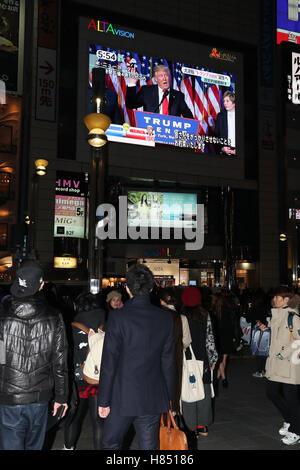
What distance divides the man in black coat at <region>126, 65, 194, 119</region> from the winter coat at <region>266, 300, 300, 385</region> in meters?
27.0

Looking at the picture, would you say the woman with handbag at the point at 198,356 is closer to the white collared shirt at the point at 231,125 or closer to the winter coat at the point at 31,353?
the winter coat at the point at 31,353

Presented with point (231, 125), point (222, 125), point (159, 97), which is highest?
point (159, 97)

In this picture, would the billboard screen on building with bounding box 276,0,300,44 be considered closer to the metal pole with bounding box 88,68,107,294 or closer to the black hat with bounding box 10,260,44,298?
the metal pole with bounding box 88,68,107,294

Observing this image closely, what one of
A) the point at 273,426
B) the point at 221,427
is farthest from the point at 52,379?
the point at 273,426

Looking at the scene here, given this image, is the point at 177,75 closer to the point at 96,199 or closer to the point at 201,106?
the point at 201,106

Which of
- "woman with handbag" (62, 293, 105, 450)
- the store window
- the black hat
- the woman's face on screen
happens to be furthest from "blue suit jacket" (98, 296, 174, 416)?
the woman's face on screen

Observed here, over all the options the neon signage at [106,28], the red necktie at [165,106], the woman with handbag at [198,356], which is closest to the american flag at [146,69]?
the red necktie at [165,106]

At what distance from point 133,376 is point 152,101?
30.0 meters

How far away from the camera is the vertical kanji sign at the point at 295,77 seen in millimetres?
36250

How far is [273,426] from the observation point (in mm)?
6633

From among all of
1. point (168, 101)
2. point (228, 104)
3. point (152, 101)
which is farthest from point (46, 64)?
point (228, 104)

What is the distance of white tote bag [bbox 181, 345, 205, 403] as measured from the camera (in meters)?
5.79

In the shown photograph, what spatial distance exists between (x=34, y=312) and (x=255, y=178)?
110ft

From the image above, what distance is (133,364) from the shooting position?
11.9ft
